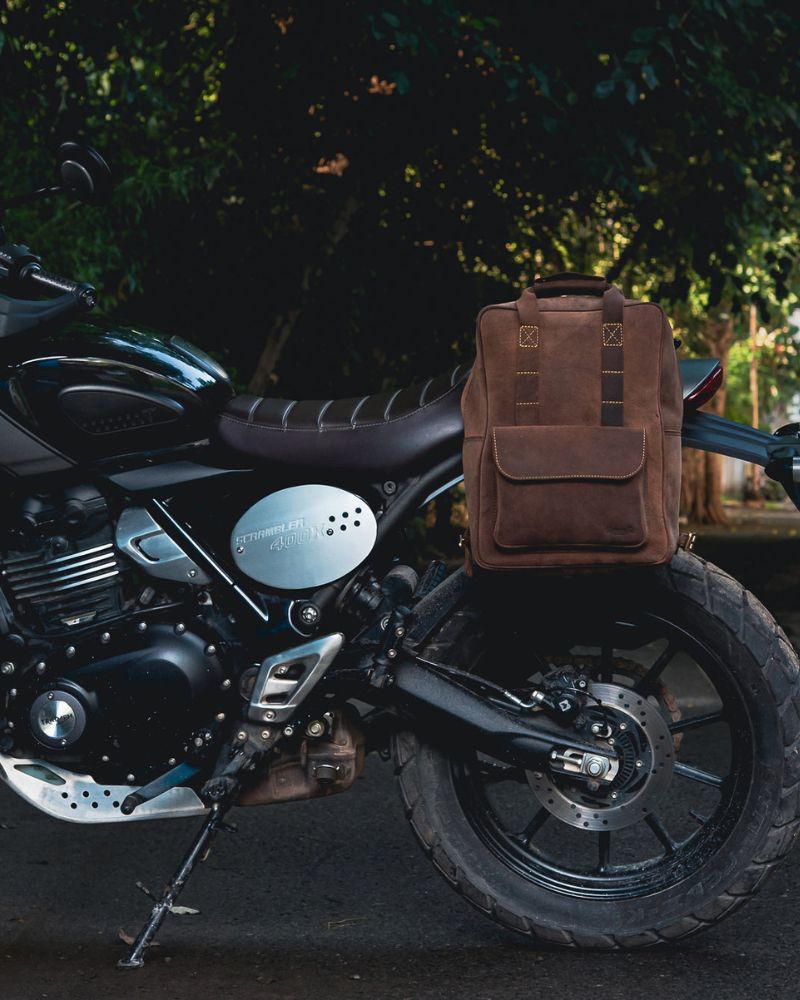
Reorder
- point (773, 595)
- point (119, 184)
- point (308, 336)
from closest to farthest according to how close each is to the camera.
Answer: point (119, 184), point (773, 595), point (308, 336)

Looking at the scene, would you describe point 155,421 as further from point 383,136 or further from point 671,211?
point 671,211

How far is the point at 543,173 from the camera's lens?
9.68 m

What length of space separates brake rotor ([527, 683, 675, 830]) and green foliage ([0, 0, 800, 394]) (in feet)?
13.3

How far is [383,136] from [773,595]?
159 inches

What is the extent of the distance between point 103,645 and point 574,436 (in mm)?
1154

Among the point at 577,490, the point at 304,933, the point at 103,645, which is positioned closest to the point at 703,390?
the point at 577,490

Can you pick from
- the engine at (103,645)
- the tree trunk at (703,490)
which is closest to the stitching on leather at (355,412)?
the engine at (103,645)

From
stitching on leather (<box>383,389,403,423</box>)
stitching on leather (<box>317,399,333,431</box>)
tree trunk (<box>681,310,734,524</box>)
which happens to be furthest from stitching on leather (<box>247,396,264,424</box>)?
tree trunk (<box>681,310,734,524</box>)

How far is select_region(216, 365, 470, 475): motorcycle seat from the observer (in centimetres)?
308

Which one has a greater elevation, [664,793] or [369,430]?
[369,430]

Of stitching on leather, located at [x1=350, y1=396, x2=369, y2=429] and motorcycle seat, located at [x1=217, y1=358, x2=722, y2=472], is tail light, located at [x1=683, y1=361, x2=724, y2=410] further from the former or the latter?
stitching on leather, located at [x1=350, y1=396, x2=369, y2=429]

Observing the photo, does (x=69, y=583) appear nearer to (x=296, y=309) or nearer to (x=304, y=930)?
(x=304, y=930)

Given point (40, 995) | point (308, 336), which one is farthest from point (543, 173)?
point (40, 995)

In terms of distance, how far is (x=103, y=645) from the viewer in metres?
3.17
